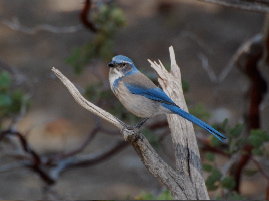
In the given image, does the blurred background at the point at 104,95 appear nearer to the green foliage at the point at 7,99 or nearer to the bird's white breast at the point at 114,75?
the green foliage at the point at 7,99

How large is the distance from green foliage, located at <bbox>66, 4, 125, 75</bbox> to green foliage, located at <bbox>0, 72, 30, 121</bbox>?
49cm

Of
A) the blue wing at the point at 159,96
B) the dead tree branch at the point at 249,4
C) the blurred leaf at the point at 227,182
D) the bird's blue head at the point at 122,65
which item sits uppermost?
the bird's blue head at the point at 122,65

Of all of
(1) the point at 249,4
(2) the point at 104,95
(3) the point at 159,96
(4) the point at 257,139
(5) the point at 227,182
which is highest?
(1) the point at 249,4

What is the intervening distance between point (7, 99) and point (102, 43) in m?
0.91

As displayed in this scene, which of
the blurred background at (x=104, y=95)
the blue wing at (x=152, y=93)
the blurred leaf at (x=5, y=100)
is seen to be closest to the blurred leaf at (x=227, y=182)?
the blurred background at (x=104, y=95)

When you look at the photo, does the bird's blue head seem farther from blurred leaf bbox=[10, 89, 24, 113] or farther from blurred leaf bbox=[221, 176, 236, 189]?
blurred leaf bbox=[10, 89, 24, 113]

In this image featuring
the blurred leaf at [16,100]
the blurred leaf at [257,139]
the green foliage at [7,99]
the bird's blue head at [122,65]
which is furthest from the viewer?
the blurred leaf at [16,100]

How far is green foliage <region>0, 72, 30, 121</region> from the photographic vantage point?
3635mm

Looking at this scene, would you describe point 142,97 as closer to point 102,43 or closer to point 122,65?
point 122,65

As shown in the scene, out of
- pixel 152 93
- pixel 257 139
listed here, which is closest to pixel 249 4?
pixel 257 139

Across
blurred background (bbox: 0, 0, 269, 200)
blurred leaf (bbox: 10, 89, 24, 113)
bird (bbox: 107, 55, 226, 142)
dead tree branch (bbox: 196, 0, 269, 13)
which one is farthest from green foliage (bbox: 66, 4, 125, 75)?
bird (bbox: 107, 55, 226, 142)

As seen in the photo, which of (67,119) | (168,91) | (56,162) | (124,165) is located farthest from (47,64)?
(168,91)

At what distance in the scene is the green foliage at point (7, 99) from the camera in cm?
363

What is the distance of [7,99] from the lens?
3.74m
